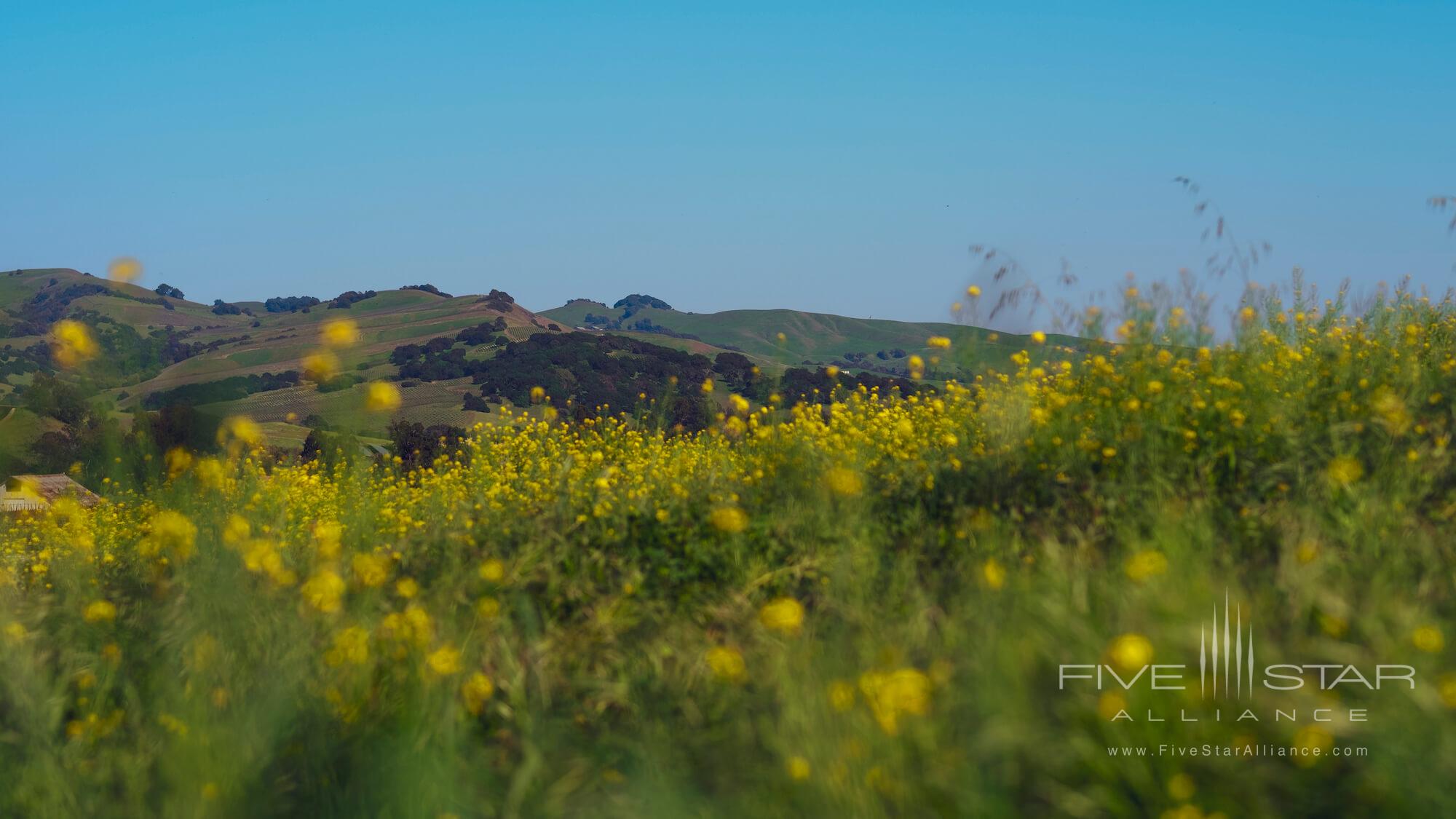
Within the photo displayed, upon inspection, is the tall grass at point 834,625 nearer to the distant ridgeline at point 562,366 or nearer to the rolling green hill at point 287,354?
the rolling green hill at point 287,354

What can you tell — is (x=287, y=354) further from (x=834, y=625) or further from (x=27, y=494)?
(x=834, y=625)

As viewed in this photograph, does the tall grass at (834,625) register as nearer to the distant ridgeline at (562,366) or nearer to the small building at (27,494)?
the small building at (27,494)

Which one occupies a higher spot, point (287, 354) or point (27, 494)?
point (287, 354)

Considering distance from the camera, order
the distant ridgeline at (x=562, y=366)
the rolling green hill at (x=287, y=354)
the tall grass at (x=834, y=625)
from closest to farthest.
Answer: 1. the tall grass at (x=834, y=625)
2. the rolling green hill at (x=287, y=354)
3. the distant ridgeline at (x=562, y=366)

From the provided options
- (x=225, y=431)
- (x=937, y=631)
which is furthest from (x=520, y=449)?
(x=937, y=631)

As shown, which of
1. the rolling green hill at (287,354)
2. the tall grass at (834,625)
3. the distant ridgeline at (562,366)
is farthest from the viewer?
the distant ridgeline at (562,366)

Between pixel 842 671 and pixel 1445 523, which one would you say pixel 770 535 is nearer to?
pixel 842 671

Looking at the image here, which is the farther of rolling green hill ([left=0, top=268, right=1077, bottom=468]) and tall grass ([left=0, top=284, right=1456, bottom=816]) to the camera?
rolling green hill ([left=0, top=268, right=1077, bottom=468])

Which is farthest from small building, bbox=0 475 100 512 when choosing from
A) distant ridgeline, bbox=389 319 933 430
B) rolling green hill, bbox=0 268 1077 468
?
distant ridgeline, bbox=389 319 933 430

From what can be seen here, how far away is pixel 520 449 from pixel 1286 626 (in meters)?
6.60

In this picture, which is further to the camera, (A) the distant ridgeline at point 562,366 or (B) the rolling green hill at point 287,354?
(A) the distant ridgeline at point 562,366

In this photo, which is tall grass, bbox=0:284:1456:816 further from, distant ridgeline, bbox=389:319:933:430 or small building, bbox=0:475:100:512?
distant ridgeline, bbox=389:319:933:430

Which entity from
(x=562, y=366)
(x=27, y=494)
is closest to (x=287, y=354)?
(x=562, y=366)

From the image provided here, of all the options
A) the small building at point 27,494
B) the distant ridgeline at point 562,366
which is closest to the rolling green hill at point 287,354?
the small building at point 27,494
